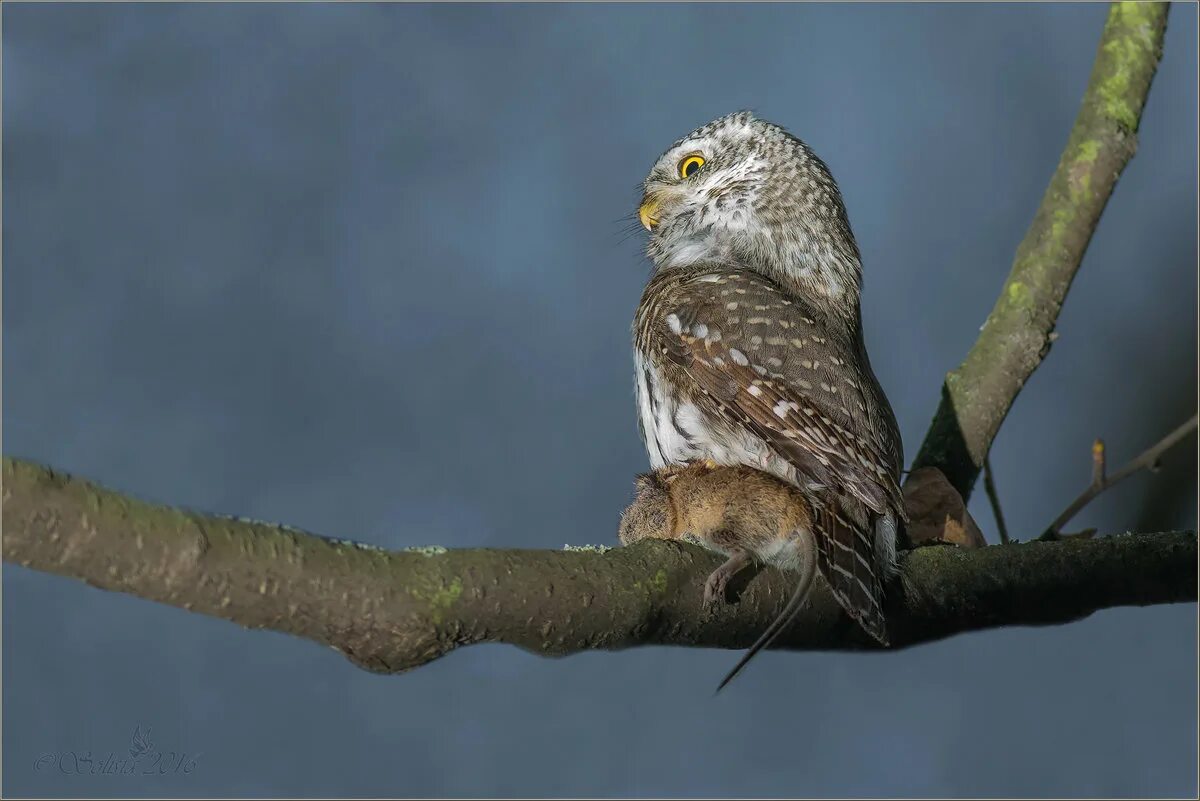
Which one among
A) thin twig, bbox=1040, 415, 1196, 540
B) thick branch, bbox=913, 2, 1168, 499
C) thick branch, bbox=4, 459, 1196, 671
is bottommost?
thick branch, bbox=4, 459, 1196, 671

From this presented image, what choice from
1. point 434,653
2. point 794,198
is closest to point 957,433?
point 794,198

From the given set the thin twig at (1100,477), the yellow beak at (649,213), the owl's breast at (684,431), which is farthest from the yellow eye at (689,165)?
the thin twig at (1100,477)

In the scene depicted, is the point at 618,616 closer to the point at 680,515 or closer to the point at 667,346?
the point at 680,515

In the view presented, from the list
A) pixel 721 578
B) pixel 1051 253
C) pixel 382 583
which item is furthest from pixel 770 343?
pixel 382 583

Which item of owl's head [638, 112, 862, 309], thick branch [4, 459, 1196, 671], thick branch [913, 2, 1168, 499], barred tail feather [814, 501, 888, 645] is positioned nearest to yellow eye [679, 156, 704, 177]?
owl's head [638, 112, 862, 309]

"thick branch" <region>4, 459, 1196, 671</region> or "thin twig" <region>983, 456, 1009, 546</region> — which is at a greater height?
"thin twig" <region>983, 456, 1009, 546</region>

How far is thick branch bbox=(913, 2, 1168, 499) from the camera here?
4004mm

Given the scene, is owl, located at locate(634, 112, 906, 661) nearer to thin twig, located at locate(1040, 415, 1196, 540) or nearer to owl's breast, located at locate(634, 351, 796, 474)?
owl's breast, located at locate(634, 351, 796, 474)

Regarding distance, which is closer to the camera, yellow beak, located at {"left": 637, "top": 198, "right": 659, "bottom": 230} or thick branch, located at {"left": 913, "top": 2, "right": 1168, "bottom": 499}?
thick branch, located at {"left": 913, "top": 2, "right": 1168, "bottom": 499}

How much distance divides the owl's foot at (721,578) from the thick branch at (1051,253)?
68.0 inches

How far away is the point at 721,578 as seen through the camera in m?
2.37

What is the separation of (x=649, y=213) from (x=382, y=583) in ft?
8.37

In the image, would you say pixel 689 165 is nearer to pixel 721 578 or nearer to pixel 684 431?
pixel 684 431

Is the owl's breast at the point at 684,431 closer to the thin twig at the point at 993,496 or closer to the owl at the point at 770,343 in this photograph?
the owl at the point at 770,343
